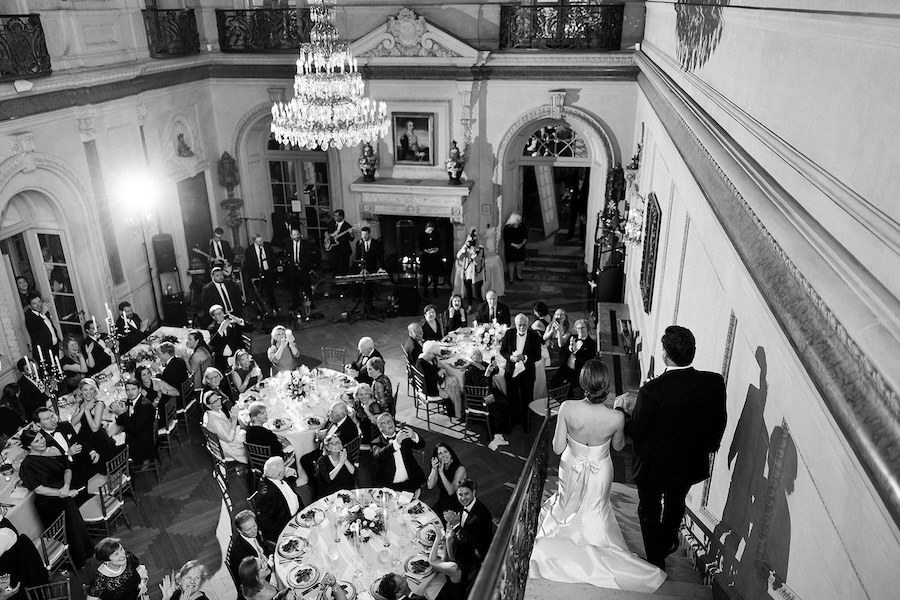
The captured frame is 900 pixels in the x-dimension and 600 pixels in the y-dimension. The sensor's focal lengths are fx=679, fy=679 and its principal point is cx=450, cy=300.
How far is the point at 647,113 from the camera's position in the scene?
9727 mm

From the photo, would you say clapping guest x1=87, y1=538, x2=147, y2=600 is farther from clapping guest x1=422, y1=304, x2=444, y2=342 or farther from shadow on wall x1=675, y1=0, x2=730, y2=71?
shadow on wall x1=675, y1=0, x2=730, y2=71

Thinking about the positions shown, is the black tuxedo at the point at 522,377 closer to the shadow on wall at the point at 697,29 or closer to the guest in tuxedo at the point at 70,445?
the shadow on wall at the point at 697,29

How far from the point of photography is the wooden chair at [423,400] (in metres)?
8.95

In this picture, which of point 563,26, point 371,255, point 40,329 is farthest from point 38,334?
point 563,26

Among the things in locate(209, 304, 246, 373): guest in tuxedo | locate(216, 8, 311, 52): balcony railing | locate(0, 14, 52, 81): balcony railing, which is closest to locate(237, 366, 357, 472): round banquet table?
locate(209, 304, 246, 373): guest in tuxedo

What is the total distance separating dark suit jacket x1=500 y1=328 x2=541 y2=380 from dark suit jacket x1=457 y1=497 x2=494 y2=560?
3.08 metres

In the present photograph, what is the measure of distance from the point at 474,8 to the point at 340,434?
8.50m

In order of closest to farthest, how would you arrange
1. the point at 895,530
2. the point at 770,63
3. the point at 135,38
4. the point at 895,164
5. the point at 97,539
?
1. the point at 895,530
2. the point at 895,164
3. the point at 770,63
4. the point at 97,539
5. the point at 135,38

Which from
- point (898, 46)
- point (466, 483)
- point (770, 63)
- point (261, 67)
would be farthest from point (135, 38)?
point (898, 46)

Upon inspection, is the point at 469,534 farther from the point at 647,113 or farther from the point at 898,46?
the point at 647,113

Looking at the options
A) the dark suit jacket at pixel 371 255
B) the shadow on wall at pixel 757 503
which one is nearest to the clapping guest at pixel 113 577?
the shadow on wall at pixel 757 503

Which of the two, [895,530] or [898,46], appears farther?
[898,46]

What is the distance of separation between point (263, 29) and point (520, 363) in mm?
8650

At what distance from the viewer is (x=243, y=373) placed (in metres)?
8.86
